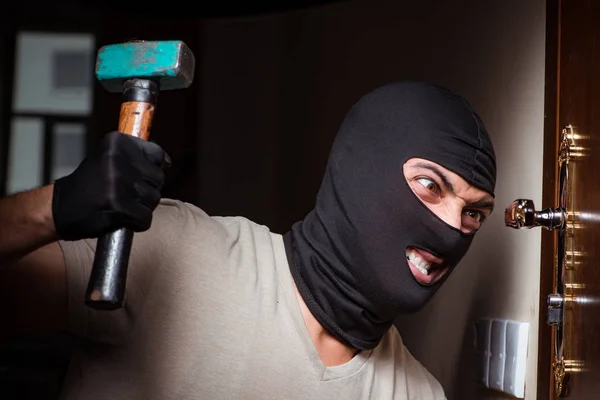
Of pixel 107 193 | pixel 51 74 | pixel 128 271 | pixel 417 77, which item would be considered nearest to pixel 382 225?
pixel 128 271

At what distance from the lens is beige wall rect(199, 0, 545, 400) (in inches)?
55.9

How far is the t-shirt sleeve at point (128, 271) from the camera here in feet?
3.47

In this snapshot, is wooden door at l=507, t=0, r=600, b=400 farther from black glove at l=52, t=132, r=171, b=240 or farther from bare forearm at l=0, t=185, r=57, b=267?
bare forearm at l=0, t=185, r=57, b=267

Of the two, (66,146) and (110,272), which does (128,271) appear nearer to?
(110,272)

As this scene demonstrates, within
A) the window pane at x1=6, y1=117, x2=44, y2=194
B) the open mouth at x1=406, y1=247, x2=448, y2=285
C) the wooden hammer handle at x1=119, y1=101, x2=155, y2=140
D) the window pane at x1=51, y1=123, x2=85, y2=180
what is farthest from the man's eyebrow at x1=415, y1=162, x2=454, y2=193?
the window pane at x1=6, y1=117, x2=44, y2=194

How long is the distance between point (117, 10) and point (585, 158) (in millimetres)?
2477

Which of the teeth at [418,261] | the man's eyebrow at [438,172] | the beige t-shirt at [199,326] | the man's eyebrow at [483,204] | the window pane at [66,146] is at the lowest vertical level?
the beige t-shirt at [199,326]

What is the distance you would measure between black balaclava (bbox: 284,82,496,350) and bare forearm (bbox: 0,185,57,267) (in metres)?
0.50

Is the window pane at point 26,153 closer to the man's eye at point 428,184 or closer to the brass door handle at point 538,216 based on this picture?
the man's eye at point 428,184

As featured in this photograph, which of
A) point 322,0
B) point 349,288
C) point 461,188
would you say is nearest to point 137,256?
point 349,288

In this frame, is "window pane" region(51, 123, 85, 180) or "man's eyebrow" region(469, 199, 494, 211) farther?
"window pane" region(51, 123, 85, 180)

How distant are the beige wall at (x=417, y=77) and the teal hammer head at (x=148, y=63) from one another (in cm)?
66

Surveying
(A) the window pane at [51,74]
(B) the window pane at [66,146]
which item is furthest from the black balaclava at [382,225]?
(A) the window pane at [51,74]

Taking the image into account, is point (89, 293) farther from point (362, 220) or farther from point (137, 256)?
point (362, 220)
